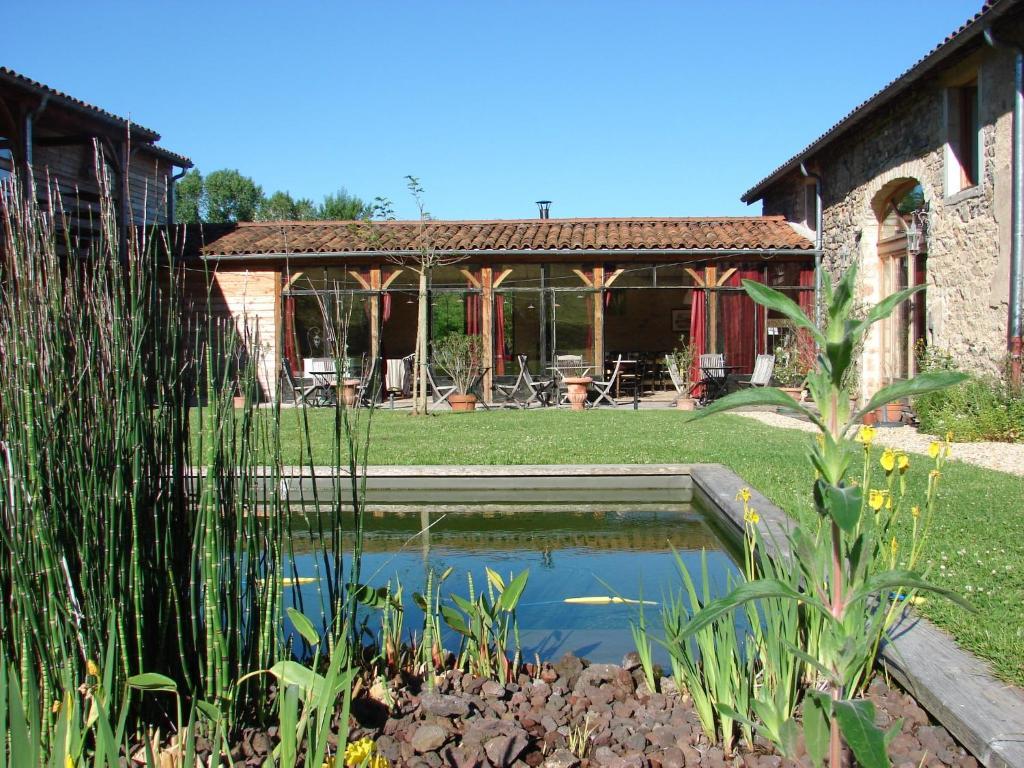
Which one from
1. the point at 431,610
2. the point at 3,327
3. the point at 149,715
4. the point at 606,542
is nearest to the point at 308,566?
the point at 606,542

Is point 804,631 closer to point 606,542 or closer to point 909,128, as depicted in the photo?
point 606,542

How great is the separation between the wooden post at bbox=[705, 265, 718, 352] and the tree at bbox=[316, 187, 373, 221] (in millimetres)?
26951

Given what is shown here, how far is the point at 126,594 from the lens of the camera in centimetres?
180

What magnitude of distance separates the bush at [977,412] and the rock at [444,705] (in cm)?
616

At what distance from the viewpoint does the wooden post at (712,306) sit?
13602 mm

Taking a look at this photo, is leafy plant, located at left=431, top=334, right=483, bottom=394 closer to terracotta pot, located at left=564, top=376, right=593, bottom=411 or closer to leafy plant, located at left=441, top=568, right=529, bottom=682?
terracotta pot, located at left=564, top=376, right=593, bottom=411

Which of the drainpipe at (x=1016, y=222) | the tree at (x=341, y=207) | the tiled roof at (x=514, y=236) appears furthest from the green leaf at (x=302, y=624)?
the tree at (x=341, y=207)

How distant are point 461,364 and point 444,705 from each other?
1058cm

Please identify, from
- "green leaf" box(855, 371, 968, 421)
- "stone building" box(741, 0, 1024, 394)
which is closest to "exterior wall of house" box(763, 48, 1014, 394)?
"stone building" box(741, 0, 1024, 394)

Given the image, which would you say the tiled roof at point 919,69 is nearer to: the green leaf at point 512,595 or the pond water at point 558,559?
the pond water at point 558,559

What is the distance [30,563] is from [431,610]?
0.98 m

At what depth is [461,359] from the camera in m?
13.0

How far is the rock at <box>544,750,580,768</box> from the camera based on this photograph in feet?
6.11

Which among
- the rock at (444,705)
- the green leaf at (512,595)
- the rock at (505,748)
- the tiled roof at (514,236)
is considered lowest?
the rock at (505,748)
